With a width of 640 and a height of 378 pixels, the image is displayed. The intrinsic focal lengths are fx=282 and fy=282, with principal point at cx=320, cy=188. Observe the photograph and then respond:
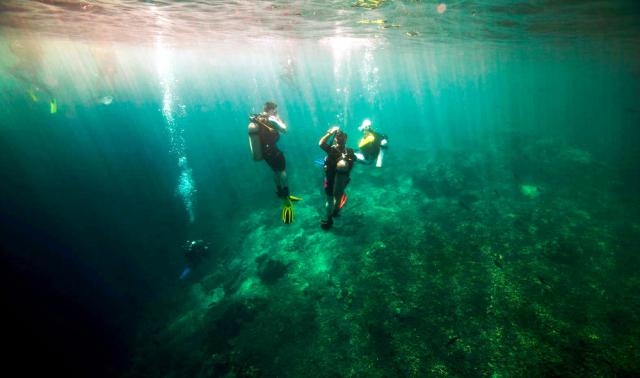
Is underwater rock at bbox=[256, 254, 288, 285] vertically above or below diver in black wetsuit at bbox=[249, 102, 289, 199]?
below

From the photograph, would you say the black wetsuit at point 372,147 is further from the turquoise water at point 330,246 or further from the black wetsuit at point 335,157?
the turquoise water at point 330,246

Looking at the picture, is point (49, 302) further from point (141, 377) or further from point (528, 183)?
point (528, 183)

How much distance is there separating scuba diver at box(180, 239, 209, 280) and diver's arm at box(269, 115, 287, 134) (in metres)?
9.83

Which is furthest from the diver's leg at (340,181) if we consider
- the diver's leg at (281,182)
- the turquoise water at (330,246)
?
the turquoise water at (330,246)

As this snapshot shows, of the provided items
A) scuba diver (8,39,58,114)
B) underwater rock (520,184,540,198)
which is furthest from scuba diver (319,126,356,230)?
scuba diver (8,39,58,114)

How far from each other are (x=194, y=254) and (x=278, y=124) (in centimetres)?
1030

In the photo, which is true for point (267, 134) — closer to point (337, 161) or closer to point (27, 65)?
point (337, 161)

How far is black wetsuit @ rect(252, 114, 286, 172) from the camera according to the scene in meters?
7.07

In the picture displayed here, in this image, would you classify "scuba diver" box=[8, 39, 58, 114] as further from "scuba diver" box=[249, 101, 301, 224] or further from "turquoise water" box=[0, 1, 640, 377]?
"scuba diver" box=[249, 101, 301, 224]

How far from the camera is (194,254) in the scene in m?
14.2

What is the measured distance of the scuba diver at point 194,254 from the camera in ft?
46.4

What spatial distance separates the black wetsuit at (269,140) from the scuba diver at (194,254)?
8.69m

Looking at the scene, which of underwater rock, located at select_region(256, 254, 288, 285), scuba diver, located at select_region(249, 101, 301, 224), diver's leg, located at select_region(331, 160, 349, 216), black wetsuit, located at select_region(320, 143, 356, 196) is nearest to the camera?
diver's leg, located at select_region(331, 160, 349, 216)

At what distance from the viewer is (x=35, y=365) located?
10406 mm
